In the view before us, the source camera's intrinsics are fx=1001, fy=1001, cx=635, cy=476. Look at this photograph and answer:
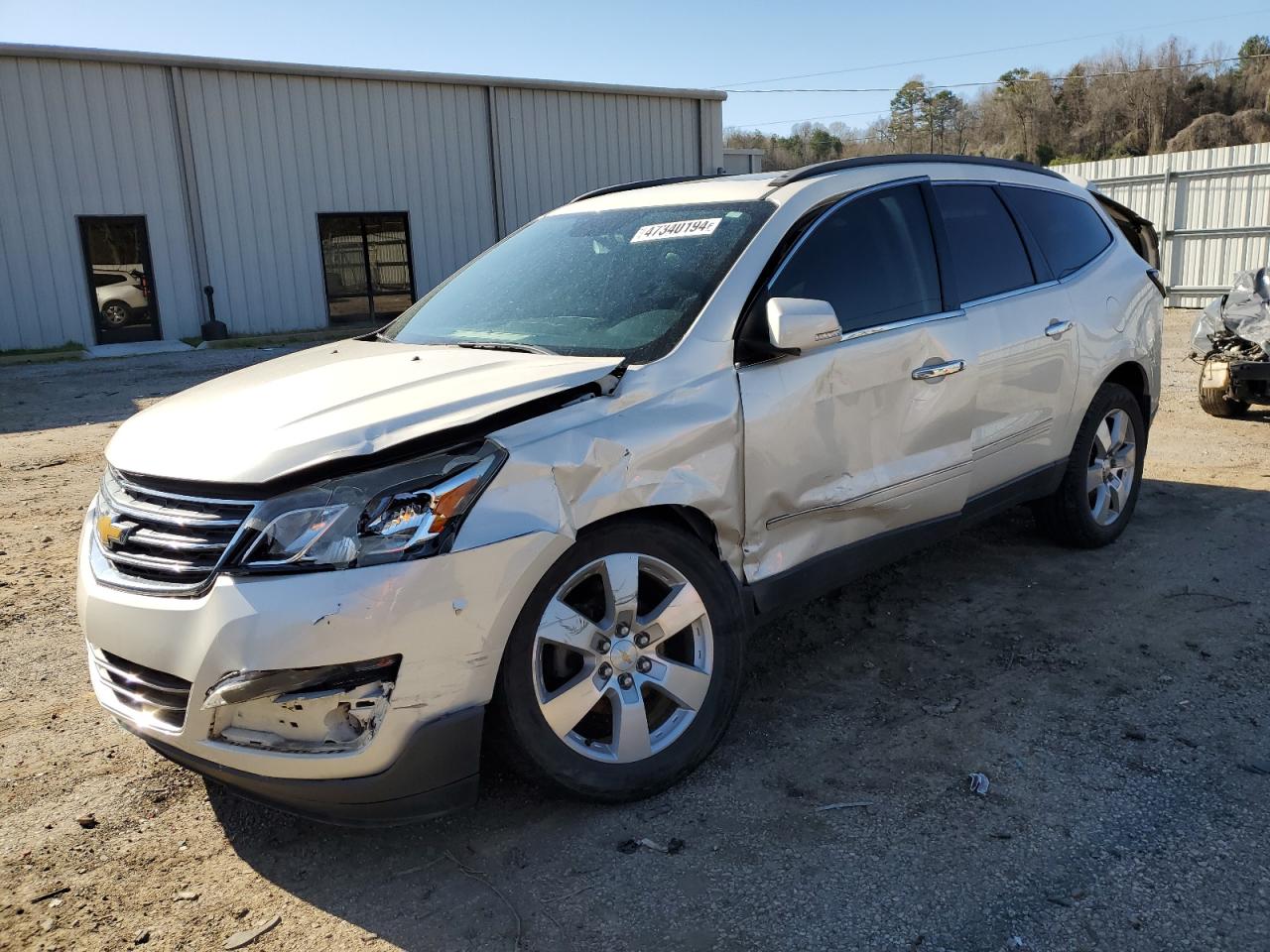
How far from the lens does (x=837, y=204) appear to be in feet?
12.2

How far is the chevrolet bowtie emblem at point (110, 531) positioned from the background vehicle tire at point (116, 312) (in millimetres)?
17895

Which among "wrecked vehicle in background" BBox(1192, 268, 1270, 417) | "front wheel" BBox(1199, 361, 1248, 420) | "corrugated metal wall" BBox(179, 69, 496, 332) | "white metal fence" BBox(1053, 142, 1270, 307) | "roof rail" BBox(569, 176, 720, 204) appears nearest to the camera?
"roof rail" BBox(569, 176, 720, 204)

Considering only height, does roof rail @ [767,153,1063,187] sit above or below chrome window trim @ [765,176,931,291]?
above

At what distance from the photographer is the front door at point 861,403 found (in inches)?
129

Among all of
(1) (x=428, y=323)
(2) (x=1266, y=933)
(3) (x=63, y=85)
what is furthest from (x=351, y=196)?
(2) (x=1266, y=933)

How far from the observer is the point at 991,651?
4035 mm

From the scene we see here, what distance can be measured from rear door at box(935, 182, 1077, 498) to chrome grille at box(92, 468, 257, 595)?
289 centimetres

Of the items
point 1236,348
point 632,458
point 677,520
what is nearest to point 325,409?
point 632,458

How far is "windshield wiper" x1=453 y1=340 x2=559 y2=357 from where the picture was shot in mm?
3318

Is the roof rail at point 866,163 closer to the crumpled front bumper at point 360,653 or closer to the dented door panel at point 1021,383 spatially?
the dented door panel at point 1021,383

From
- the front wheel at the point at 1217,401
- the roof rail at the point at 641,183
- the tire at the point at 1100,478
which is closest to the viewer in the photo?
the roof rail at the point at 641,183

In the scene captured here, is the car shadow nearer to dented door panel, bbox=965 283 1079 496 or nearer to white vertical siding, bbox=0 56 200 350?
dented door panel, bbox=965 283 1079 496

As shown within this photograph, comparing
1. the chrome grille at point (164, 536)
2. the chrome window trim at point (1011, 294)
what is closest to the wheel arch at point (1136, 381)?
the chrome window trim at point (1011, 294)

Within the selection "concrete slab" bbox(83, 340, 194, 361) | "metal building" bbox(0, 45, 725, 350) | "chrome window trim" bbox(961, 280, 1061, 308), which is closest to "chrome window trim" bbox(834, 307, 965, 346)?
"chrome window trim" bbox(961, 280, 1061, 308)
